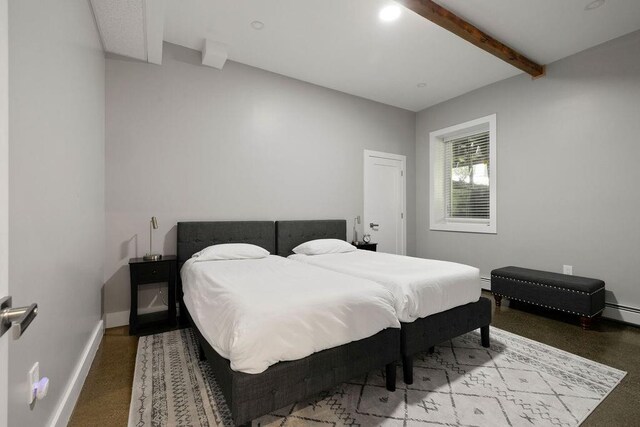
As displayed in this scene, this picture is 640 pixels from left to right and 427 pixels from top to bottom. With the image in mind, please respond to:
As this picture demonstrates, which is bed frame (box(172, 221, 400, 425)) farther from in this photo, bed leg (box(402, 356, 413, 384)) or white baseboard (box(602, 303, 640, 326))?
white baseboard (box(602, 303, 640, 326))

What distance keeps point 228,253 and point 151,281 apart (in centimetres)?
74

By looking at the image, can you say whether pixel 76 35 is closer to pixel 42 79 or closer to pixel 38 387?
pixel 42 79

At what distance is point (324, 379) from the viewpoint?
1.58m

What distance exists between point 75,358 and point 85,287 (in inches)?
19.6

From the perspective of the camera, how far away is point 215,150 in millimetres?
3416

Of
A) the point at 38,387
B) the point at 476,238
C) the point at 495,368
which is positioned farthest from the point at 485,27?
the point at 38,387

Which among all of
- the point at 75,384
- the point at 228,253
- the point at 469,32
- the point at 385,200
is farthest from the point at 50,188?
the point at 385,200

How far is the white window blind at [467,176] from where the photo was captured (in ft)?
14.4

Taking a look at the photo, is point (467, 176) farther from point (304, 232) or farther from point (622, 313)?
point (304, 232)

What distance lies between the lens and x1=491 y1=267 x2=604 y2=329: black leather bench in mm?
2844

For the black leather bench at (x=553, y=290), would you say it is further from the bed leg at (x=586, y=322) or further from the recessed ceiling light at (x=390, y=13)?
the recessed ceiling light at (x=390, y=13)

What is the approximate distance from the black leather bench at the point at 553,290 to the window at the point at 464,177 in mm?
930

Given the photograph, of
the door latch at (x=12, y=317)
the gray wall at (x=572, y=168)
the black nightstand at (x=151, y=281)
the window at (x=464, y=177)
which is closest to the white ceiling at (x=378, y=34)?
the gray wall at (x=572, y=168)

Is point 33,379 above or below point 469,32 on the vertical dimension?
below
